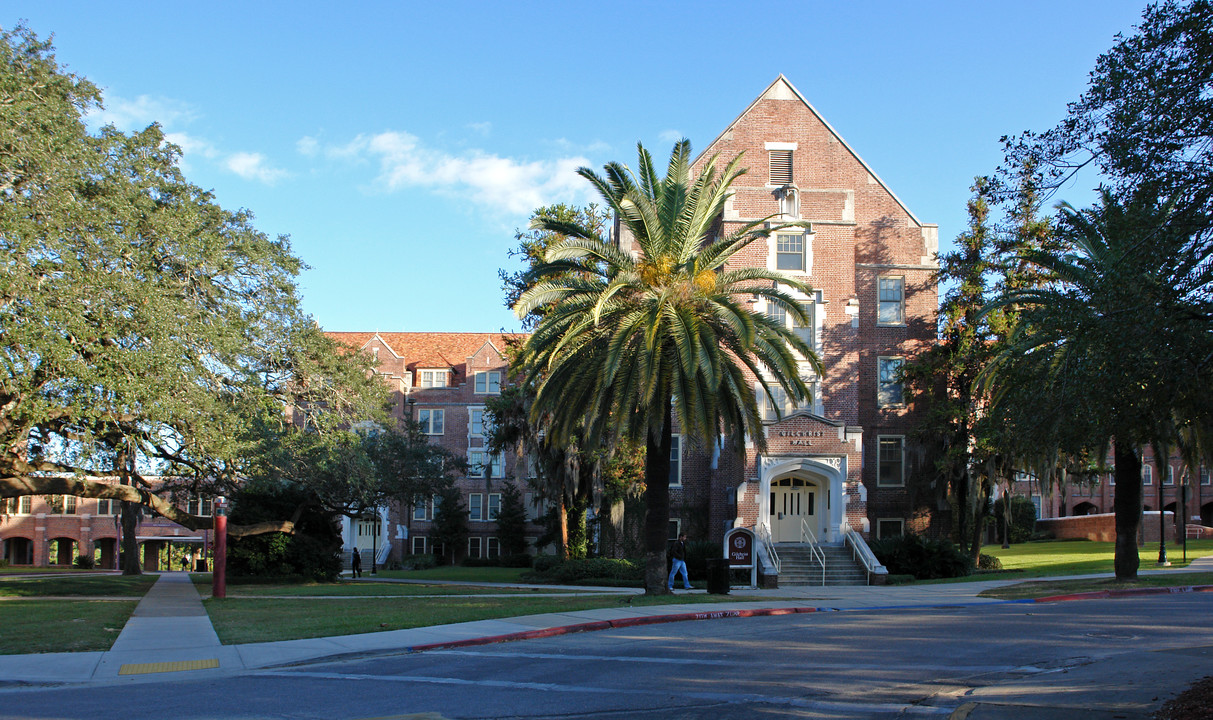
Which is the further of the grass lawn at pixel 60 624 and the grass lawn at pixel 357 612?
the grass lawn at pixel 357 612

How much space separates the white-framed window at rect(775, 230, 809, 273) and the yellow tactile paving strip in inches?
1086

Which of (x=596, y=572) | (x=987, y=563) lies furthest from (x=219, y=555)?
(x=987, y=563)

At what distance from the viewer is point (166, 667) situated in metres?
12.6

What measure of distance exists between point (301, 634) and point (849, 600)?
13.4 meters

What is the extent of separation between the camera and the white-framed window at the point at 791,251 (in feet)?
119

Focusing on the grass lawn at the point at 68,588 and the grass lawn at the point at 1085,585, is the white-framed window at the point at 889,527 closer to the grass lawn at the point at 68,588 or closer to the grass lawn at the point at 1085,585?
the grass lawn at the point at 1085,585

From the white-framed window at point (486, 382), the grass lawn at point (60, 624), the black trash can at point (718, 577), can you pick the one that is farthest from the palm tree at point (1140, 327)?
the white-framed window at point (486, 382)

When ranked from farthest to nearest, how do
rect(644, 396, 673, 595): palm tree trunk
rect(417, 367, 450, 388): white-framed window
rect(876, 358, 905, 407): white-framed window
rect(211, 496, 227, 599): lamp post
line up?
rect(417, 367, 450, 388): white-framed window < rect(876, 358, 905, 407): white-framed window < rect(211, 496, 227, 599): lamp post < rect(644, 396, 673, 595): palm tree trunk

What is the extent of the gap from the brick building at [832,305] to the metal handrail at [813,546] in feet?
0.69

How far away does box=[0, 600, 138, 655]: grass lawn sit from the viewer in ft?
47.3

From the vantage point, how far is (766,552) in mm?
30578

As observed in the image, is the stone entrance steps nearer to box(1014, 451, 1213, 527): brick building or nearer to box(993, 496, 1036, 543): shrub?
box(993, 496, 1036, 543): shrub

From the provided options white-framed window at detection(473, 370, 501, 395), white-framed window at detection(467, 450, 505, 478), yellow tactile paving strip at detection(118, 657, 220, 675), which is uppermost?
white-framed window at detection(473, 370, 501, 395)

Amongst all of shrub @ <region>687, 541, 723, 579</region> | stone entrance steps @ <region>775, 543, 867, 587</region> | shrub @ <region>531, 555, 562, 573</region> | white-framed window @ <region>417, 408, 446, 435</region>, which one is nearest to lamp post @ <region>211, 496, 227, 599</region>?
shrub @ <region>531, 555, 562, 573</region>
